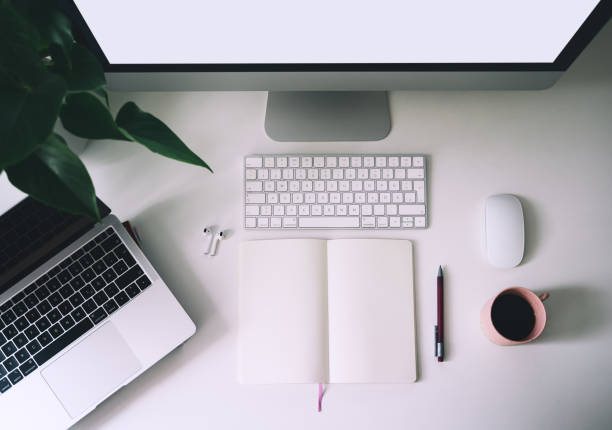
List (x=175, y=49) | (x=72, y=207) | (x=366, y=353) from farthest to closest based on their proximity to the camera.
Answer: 1. (x=366, y=353)
2. (x=175, y=49)
3. (x=72, y=207)

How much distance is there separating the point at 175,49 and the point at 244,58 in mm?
84

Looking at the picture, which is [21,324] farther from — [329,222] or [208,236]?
[329,222]

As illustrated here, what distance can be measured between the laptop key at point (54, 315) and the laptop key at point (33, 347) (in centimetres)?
4

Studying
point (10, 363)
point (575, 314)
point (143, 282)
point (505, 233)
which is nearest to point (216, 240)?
point (143, 282)

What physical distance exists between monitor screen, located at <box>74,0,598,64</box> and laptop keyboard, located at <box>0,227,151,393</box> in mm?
289

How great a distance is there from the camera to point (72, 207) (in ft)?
1.29

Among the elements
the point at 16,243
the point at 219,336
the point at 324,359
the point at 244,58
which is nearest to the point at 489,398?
the point at 324,359

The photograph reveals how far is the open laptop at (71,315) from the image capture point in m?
0.62

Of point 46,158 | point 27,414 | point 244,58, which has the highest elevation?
point 244,58

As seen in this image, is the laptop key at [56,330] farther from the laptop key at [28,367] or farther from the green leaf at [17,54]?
the green leaf at [17,54]

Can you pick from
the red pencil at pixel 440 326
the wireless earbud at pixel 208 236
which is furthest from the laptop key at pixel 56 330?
the red pencil at pixel 440 326

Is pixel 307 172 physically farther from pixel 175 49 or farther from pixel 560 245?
pixel 560 245

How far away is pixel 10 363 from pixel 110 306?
16cm

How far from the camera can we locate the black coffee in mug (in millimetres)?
647
